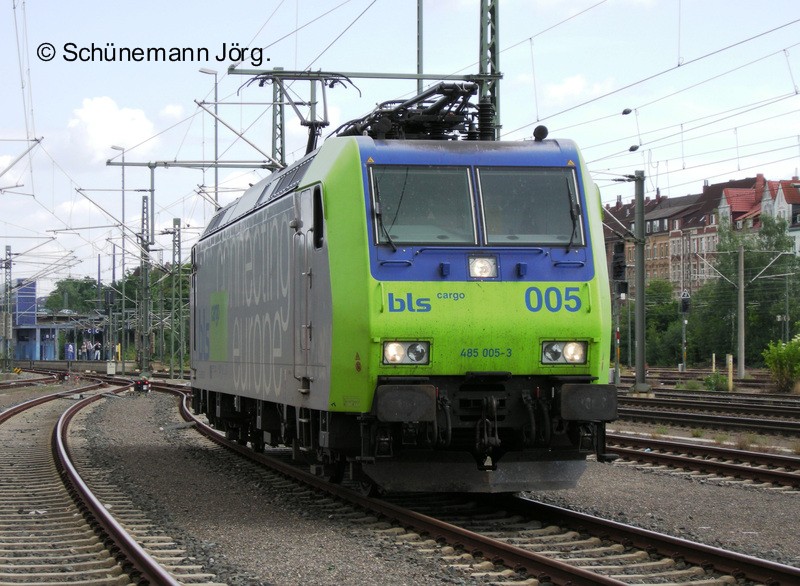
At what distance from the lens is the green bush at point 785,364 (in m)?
36.8

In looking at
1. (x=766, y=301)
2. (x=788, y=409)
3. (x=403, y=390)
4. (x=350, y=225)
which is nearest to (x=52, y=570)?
(x=403, y=390)

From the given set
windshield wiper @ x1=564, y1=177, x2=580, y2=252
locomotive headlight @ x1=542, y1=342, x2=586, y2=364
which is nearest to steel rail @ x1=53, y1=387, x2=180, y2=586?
locomotive headlight @ x1=542, y1=342, x2=586, y2=364

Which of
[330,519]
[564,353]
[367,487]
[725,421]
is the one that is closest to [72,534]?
[330,519]

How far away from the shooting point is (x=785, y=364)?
122ft

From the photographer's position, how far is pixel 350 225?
10.8m

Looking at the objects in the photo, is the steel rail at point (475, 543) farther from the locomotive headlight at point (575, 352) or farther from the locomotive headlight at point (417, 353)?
the locomotive headlight at point (575, 352)

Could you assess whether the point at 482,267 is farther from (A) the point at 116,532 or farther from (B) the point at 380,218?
(A) the point at 116,532

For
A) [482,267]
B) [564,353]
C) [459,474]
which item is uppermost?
[482,267]

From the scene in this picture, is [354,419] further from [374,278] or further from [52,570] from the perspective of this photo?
[52,570]

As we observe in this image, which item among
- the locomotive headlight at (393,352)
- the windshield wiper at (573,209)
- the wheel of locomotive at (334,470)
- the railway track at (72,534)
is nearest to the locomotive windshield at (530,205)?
the windshield wiper at (573,209)

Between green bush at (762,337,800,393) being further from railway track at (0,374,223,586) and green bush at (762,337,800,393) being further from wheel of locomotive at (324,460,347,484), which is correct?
wheel of locomotive at (324,460,347,484)

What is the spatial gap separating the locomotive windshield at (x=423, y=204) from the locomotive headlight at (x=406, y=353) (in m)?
0.92

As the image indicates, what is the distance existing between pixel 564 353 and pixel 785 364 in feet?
93.0

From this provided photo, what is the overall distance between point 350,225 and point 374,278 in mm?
611
